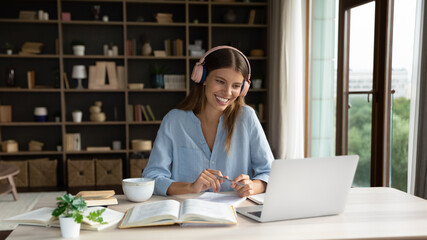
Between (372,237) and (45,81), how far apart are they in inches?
Result: 181

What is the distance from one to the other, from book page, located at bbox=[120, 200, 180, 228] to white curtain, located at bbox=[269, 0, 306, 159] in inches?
119

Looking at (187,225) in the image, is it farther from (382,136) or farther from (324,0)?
(324,0)

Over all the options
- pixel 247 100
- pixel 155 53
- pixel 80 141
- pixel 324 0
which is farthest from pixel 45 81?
pixel 324 0

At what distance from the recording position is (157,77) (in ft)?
15.5

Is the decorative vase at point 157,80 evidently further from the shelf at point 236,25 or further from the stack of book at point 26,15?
the stack of book at point 26,15

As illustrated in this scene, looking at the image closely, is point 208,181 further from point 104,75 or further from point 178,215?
point 104,75

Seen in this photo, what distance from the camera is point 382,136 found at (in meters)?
2.85

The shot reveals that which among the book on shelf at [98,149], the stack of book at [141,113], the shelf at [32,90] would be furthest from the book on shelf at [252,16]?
the shelf at [32,90]

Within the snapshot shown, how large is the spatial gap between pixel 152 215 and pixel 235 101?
888mm

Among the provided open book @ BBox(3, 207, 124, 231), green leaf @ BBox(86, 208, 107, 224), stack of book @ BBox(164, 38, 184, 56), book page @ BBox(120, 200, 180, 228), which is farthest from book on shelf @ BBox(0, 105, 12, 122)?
green leaf @ BBox(86, 208, 107, 224)

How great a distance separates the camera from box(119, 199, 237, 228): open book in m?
1.10

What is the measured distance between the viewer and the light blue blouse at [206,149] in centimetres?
177

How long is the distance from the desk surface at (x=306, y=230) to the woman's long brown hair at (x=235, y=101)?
68 centimetres

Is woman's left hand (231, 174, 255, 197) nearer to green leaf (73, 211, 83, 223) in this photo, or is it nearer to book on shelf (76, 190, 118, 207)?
book on shelf (76, 190, 118, 207)
